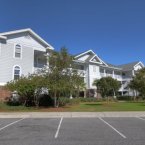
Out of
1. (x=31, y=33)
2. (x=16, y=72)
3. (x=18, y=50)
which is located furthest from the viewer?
(x=31, y=33)

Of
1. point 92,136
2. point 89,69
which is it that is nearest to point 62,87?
point 92,136

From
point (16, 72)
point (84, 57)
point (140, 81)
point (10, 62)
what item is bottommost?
point (140, 81)

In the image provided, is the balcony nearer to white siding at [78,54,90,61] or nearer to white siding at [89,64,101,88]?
white siding at [78,54,90,61]

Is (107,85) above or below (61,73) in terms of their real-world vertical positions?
below

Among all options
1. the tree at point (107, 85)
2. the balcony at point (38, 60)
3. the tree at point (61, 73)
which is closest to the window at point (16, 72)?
the balcony at point (38, 60)

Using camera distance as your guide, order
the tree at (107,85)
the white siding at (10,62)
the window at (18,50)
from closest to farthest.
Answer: the white siding at (10,62) → the window at (18,50) → the tree at (107,85)

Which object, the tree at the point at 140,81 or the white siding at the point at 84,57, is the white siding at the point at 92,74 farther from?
the tree at the point at 140,81

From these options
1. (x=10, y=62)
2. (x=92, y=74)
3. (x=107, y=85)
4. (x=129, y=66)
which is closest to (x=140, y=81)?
(x=107, y=85)

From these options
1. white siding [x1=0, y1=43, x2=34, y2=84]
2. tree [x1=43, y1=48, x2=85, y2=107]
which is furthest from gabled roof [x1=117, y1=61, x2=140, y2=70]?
tree [x1=43, y1=48, x2=85, y2=107]

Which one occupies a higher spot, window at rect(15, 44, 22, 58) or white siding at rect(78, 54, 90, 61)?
white siding at rect(78, 54, 90, 61)

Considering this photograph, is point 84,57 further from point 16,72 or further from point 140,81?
point 16,72

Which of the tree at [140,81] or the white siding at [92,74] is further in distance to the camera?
the white siding at [92,74]

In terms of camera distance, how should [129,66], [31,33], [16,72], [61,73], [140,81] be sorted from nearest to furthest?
1. [61,73]
2. [16,72]
3. [31,33]
4. [140,81]
5. [129,66]

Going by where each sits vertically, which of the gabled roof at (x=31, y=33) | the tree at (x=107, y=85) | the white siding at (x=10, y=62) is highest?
the gabled roof at (x=31, y=33)
